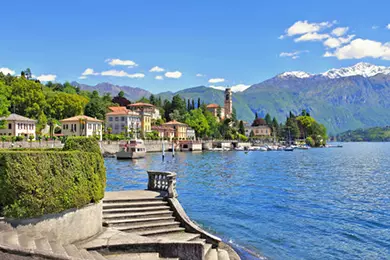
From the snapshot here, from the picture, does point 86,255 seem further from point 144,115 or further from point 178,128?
point 178,128

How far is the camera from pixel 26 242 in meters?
9.35

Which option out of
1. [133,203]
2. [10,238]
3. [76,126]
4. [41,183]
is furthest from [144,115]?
[10,238]

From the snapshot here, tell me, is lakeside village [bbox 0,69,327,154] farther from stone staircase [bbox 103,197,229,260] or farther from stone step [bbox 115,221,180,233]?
stone step [bbox 115,221,180,233]

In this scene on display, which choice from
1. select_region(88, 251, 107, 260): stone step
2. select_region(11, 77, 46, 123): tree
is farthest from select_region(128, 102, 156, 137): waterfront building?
select_region(88, 251, 107, 260): stone step

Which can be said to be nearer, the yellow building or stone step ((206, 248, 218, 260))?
stone step ((206, 248, 218, 260))

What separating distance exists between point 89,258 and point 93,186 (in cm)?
323

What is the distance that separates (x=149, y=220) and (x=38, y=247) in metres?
6.15

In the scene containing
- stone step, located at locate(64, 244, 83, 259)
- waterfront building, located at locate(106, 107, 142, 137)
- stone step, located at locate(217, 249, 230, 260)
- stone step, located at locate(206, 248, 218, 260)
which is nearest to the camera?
stone step, located at locate(64, 244, 83, 259)

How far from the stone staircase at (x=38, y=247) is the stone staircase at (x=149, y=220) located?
313cm

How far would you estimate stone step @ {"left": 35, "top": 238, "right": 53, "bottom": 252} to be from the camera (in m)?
9.16

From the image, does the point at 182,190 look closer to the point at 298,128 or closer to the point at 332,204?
the point at 332,204

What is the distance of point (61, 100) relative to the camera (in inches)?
4555

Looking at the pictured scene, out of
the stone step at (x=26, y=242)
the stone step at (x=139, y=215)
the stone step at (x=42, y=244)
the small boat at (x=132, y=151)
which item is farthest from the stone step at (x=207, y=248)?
the small boat at (x=132, y=151)

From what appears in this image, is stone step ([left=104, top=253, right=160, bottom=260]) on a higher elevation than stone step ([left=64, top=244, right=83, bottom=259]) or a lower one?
lower
